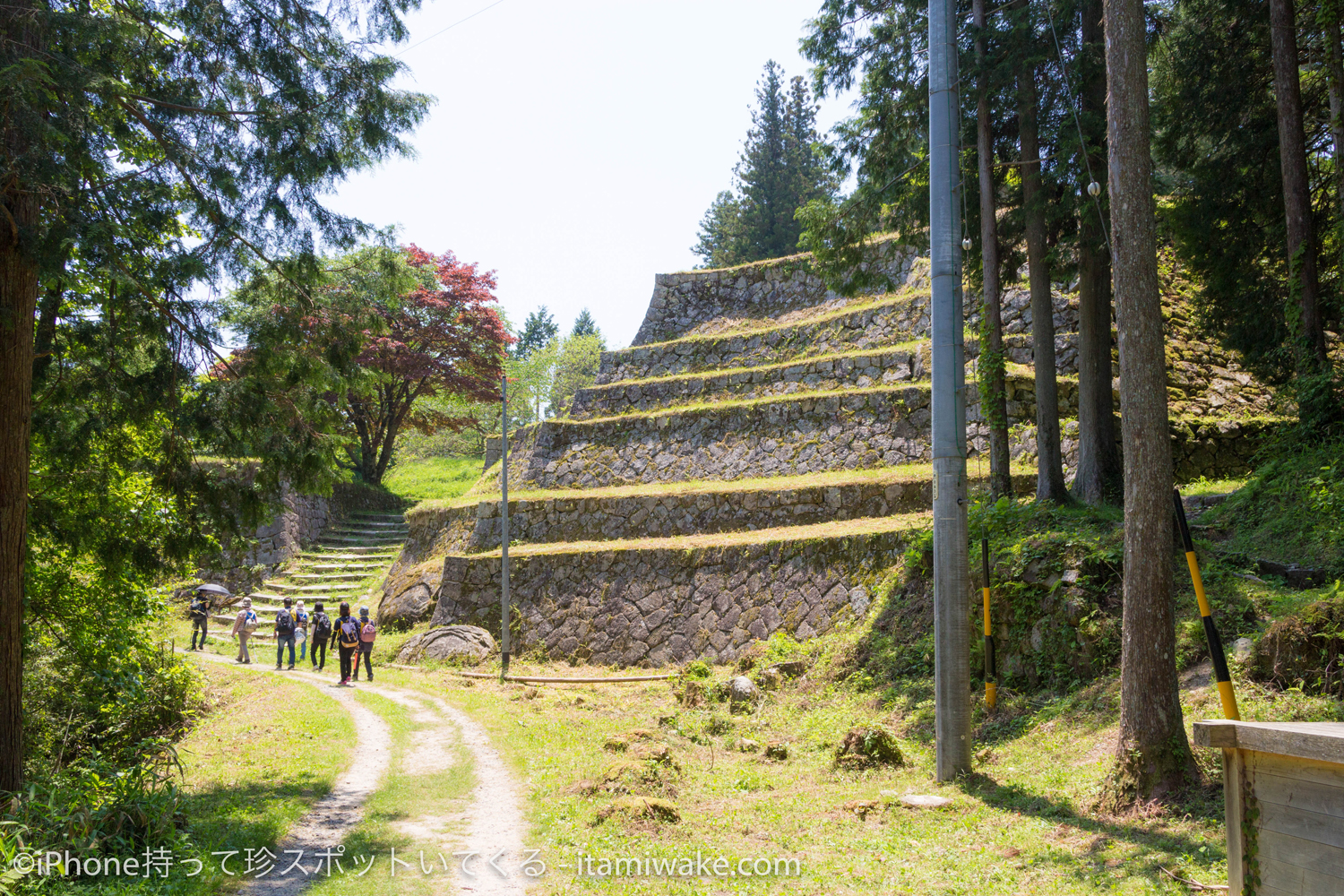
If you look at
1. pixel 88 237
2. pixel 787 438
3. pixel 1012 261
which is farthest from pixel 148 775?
pixel 787 438

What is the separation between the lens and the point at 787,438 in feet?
66.9

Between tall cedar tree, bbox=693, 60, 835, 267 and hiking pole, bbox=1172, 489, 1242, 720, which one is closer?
hiking pole, bbox=1172, 489, 1242, 720

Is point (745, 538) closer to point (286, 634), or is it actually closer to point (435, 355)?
point (286, 634)

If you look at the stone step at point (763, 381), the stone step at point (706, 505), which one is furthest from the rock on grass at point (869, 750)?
the stone step at point (763, 381)

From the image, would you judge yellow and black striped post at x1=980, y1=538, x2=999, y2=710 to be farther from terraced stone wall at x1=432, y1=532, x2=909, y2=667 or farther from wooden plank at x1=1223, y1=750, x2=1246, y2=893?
wooden plank at x1=1223, y1=750, x2=1246, y2=893

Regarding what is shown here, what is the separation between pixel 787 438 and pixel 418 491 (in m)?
20.1

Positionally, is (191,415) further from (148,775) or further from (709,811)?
(709,811)

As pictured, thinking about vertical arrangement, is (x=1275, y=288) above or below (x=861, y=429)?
above

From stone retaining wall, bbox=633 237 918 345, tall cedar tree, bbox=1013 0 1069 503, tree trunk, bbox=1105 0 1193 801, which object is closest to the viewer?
tree trunk, bbox=1105 0 1193 801

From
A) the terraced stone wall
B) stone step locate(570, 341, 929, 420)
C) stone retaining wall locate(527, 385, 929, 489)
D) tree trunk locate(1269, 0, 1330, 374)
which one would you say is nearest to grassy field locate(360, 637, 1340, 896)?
the terraced stone wall

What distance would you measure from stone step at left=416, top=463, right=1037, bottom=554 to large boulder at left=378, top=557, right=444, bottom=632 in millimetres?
826

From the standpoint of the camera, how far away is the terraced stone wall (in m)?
15.5

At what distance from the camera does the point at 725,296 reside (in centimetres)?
2808

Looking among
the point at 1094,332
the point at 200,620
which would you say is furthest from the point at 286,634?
the point at 1094,332
